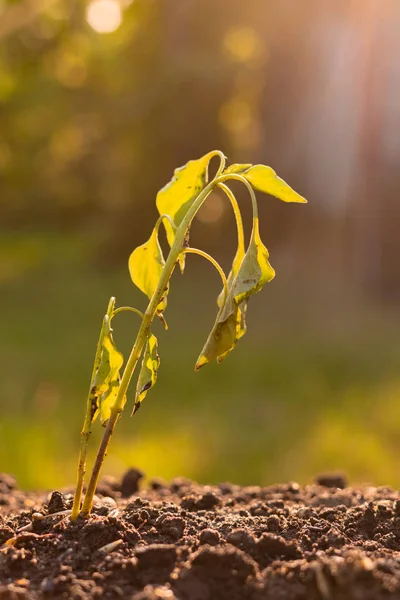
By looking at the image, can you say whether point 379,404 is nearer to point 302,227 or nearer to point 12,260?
point 302,227

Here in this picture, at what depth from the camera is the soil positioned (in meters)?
1.17

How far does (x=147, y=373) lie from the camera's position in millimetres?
1377

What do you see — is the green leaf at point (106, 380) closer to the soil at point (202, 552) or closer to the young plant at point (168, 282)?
the young plant at point (168, 282)

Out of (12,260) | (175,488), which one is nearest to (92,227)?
(12,260)

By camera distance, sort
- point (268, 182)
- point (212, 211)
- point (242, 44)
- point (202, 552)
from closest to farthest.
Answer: point (202, 552), point (268, 182), point (212, 211), point (242, 44)

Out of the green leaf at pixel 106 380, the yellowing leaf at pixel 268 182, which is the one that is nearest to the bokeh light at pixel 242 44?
the yellowing leaf at pixel 268 182

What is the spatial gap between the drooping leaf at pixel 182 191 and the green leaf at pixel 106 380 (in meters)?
0.23

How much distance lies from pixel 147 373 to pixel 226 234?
749 cm

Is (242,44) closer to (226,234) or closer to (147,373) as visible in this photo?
(226,234)

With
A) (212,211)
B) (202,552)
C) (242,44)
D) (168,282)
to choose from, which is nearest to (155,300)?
(168,282)

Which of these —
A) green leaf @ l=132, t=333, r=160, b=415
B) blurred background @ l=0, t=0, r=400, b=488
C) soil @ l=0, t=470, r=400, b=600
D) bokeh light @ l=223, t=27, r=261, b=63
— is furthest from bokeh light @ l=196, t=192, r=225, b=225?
green leaf @ l=132, t=333, r=160, b=415

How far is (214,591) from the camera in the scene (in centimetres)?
120

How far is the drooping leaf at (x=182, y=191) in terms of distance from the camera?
1470mm

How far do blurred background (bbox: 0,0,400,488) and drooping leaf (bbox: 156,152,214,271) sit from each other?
2.30m
